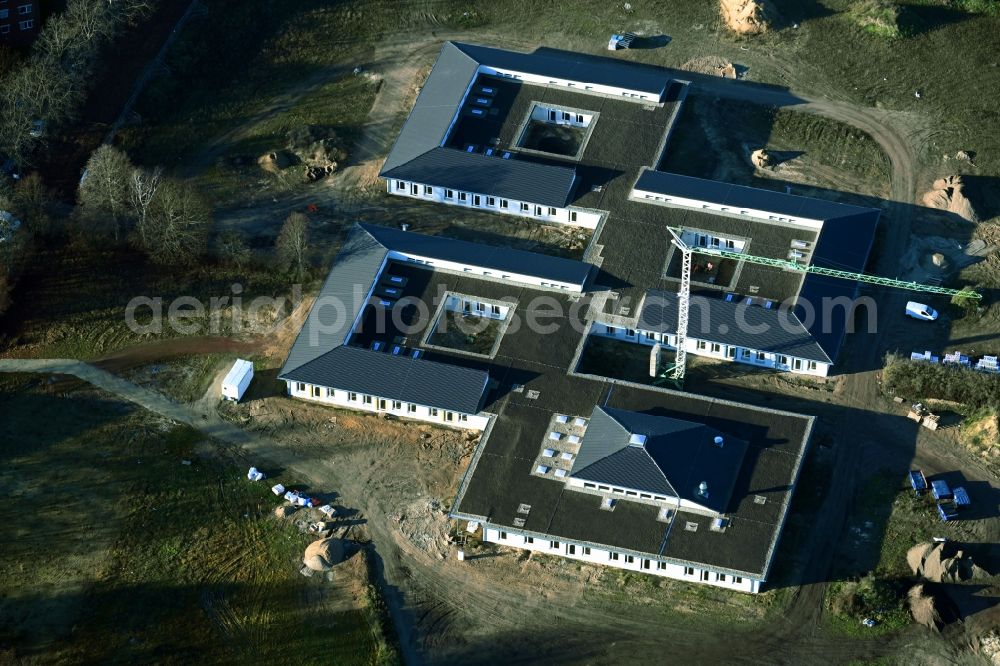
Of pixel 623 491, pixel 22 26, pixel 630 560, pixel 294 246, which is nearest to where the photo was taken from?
pixel 630 560

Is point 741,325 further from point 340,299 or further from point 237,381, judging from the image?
point 237,381

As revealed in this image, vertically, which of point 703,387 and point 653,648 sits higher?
point 703,387

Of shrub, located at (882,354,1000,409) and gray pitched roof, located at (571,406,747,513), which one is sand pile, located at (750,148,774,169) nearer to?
shrub, located at (882,354,1000,409)

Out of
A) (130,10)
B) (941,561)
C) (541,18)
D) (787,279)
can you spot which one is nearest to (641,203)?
(787,279)

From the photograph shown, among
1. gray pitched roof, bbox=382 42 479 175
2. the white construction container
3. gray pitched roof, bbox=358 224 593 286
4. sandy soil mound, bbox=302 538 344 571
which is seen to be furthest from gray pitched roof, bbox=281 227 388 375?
sandy soil mound, bbox=302 538 344 571

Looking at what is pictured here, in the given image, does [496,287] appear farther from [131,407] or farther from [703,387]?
[131,407]

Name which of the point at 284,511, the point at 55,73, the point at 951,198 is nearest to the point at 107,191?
the point at 55,73
